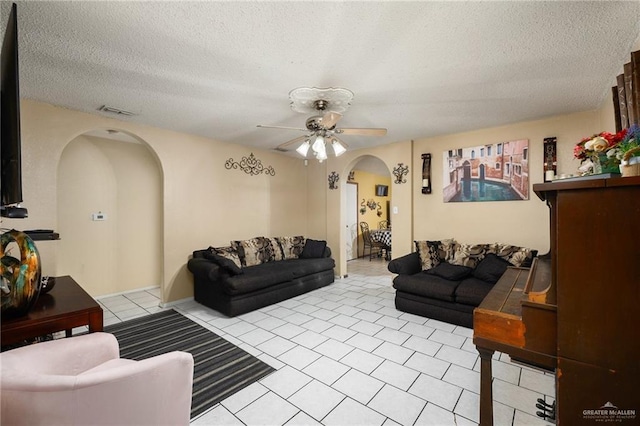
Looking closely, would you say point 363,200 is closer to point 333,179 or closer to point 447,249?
point 333,179

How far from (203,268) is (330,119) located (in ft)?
8.89

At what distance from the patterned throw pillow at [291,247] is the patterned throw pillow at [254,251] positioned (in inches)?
11.2

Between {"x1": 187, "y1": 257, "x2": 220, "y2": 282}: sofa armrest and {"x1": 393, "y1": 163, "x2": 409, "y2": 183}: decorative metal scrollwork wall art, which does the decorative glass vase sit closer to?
{"x1": 393, "y1": 163, "x2": 409, "y2": 183}: decorative metal scrollwork wall art

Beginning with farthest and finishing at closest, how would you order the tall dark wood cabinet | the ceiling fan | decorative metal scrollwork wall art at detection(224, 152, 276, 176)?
decorative metal scrollwork wall art at detection(224, 152, 276, 176) → the ceiling fan → the tall dark wood cabinet

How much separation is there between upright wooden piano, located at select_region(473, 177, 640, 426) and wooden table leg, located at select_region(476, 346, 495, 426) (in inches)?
10.3

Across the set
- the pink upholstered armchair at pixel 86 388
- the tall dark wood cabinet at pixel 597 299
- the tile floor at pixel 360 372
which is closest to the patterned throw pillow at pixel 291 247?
the tile floor at pixel 360 372

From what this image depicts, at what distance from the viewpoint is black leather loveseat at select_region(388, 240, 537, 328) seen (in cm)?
307

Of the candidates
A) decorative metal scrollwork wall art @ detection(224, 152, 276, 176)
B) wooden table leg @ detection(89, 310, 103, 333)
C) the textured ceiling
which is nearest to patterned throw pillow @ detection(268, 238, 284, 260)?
decorative metal scrollwork wall art @ detection(224, 152, 276, 176)

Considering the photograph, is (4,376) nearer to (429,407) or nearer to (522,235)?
(429,407)

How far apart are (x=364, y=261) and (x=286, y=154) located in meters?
3.66

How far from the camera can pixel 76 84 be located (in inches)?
98.0

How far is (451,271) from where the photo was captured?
11.1 feet

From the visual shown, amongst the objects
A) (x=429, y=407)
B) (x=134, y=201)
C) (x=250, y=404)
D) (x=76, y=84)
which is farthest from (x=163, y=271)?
(x=429, y=407)

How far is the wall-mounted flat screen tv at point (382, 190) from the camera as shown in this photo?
8414mm
